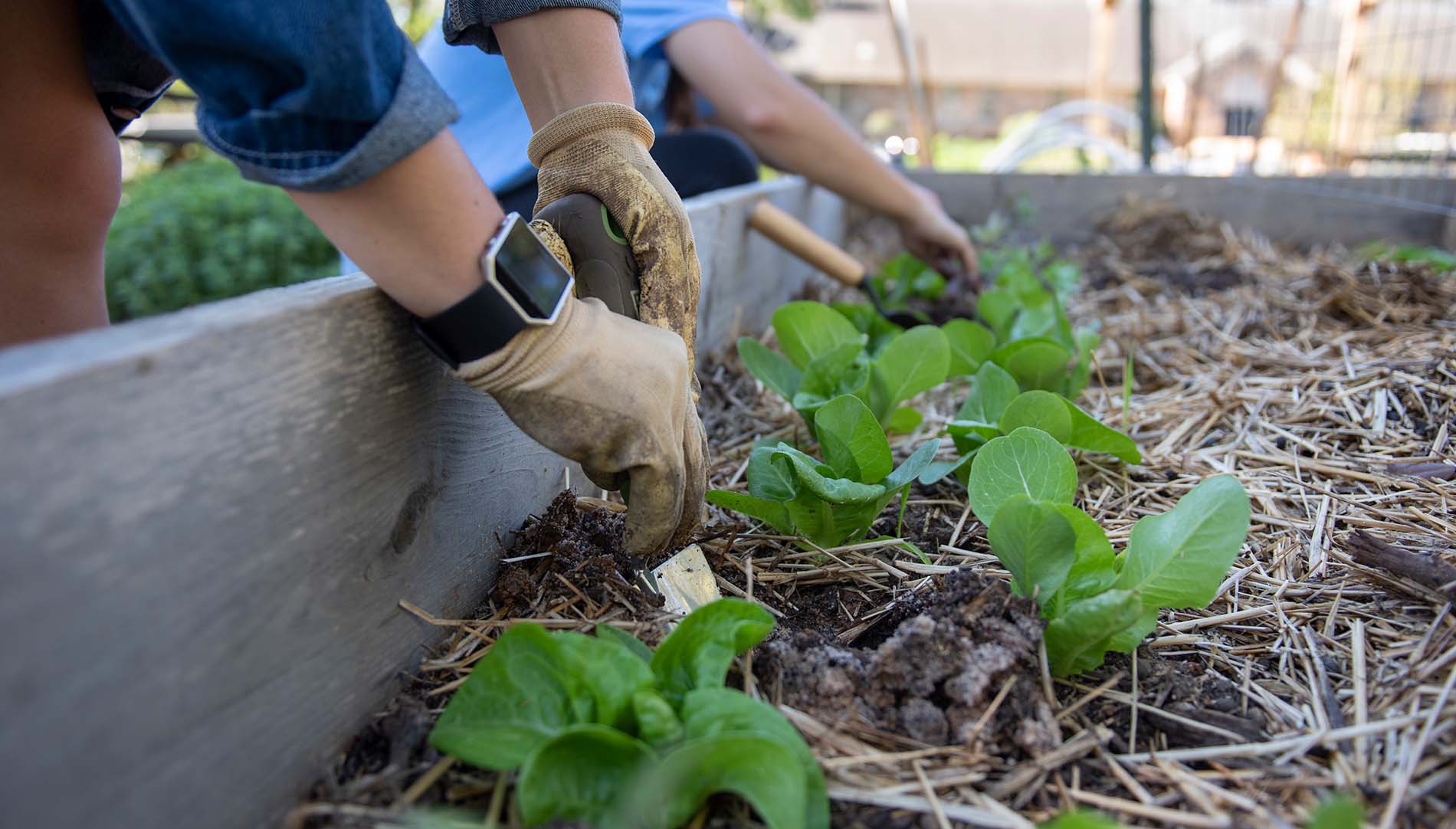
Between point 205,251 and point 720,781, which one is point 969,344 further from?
point 205,251

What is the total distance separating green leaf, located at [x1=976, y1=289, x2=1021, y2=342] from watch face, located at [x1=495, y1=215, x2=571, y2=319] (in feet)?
4.21

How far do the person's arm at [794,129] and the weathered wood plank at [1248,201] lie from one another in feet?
3.15

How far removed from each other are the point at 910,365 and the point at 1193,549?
552 millimetres

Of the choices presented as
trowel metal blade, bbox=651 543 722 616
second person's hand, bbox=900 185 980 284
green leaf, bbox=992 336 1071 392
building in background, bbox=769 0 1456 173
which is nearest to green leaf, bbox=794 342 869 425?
green leaf, bbox=992 336 1071 392

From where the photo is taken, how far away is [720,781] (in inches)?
26.0

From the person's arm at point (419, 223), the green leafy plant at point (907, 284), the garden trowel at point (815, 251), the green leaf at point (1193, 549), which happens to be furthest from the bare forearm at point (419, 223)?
the green leafy plant at point (907, 284)

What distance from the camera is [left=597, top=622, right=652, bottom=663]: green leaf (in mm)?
829

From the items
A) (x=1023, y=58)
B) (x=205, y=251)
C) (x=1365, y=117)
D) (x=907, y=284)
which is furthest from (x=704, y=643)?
(x=1023, y=58)

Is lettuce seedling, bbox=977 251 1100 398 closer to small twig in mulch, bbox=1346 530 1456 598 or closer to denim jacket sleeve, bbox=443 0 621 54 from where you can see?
small twig in mulch, bbox=1346 530 1456 598

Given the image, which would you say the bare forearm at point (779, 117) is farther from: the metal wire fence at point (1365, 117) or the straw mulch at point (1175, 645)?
the metal wire fence at point (1365, 117)

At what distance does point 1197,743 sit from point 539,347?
0.68 metres

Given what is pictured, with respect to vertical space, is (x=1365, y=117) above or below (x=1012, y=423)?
below

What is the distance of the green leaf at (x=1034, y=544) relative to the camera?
83cm

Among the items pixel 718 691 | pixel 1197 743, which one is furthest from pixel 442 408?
pixel 1197 743
